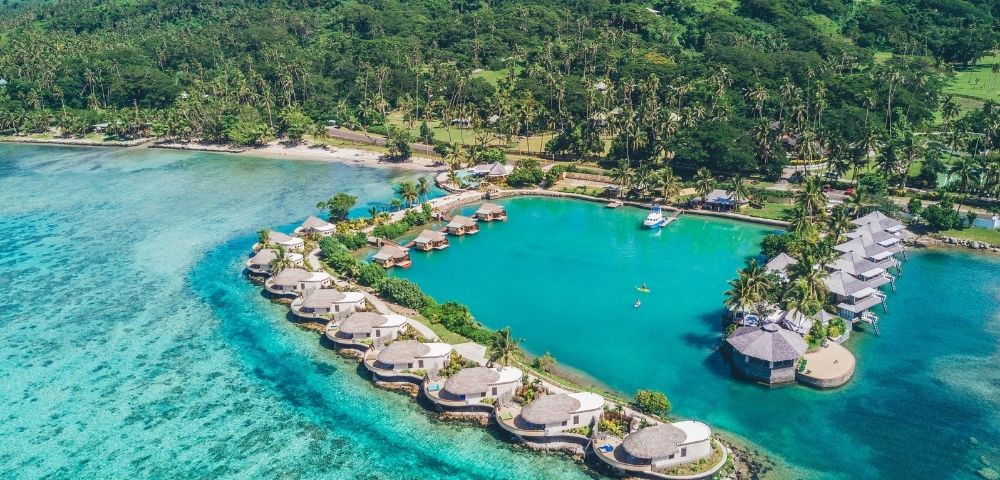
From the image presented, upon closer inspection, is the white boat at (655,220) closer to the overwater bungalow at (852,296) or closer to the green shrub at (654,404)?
the overwater bungalow at (852,296)

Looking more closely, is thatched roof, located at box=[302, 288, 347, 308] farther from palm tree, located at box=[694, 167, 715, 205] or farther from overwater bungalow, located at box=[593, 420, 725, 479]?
palm tree, located at box=[694, 167, 715, 205]

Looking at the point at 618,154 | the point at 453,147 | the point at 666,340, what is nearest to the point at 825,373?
the point at 666,340

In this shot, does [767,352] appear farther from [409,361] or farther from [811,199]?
[811,199]

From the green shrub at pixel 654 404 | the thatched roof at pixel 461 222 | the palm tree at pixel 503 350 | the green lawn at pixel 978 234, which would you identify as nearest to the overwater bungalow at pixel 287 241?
the thatched roof at pixel 461 222

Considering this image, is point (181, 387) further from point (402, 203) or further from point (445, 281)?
point (402, 203)

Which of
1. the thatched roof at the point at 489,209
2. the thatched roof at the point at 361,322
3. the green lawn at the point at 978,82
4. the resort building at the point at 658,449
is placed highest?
the green lawn at the point at 978,82
